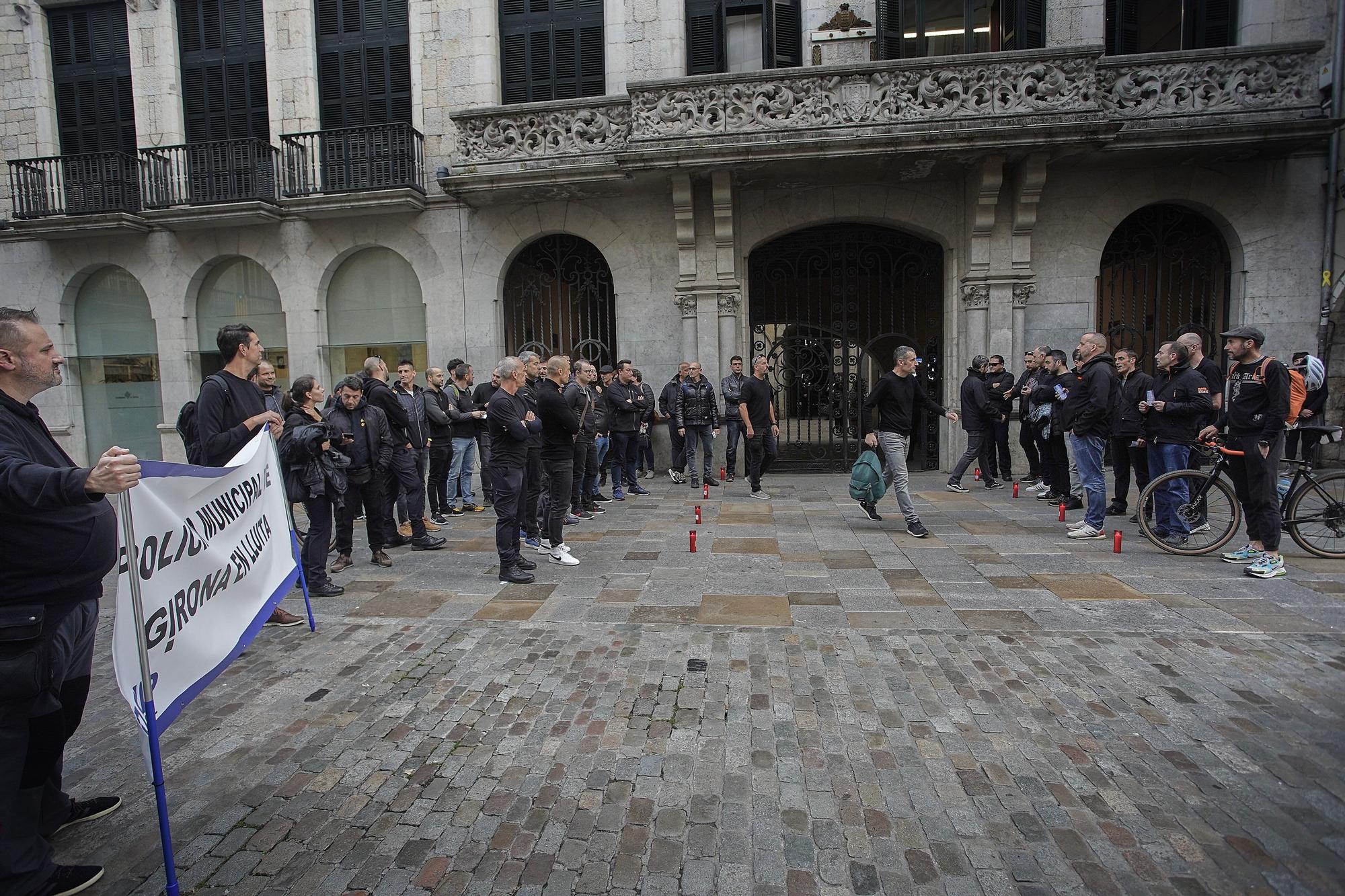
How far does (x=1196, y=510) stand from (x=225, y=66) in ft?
60.7

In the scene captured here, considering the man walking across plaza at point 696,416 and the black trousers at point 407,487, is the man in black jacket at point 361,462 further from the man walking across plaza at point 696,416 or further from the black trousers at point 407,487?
the man walking across plaza at point 696,416

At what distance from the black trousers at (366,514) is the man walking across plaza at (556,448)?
1672 millimetres

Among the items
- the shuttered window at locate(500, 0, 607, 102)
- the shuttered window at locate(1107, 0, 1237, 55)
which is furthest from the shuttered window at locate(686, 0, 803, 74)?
the shuttered window at locate(1107, 0, 1237, 55)

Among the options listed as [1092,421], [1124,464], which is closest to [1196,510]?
[1092,421]

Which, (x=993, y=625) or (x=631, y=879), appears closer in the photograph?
(x=631, y=879)

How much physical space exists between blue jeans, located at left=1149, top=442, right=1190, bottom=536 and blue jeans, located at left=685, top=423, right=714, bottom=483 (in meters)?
6.08

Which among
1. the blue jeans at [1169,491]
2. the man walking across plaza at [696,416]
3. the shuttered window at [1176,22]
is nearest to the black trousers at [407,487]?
the man walking across plaza at [696,416]

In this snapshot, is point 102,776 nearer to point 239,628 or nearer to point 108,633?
point 239,628

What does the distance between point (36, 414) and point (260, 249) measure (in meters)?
13.6

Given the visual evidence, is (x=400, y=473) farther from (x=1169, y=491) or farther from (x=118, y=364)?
(x=118, y=364)

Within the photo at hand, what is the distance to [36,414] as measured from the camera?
9.29ft

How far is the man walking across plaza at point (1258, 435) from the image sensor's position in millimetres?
5867

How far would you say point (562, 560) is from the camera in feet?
22.9

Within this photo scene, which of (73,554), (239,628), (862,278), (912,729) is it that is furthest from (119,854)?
(862,278)
